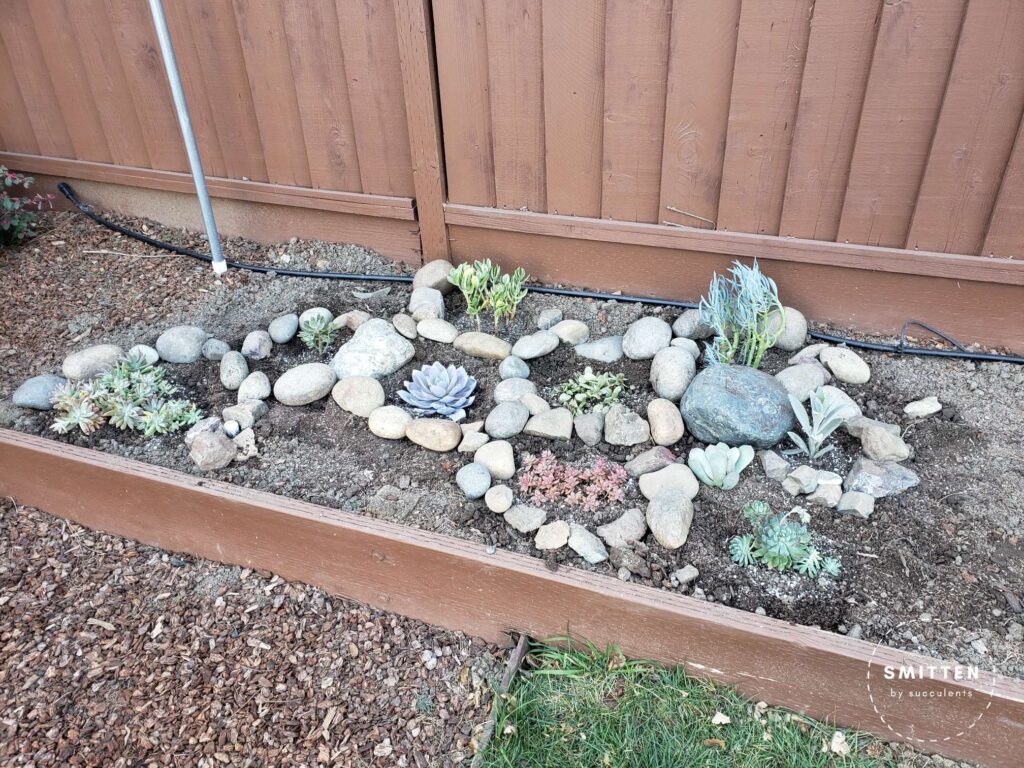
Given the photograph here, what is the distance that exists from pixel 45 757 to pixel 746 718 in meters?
1.73

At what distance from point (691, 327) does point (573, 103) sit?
912mm

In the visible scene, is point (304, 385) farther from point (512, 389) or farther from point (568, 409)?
point (568, 409)

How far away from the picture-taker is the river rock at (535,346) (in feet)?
8.88

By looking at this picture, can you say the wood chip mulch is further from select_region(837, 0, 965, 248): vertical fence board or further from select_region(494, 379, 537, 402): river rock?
select_region(837, 0, 965, 248): vertical fence board

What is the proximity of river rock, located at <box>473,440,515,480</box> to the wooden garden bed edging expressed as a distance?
1.05 feet

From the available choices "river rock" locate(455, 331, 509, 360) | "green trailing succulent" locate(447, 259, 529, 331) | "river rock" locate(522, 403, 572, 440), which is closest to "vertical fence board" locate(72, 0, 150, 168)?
"green trailing succulent" locate(447, 259, 529, 331)

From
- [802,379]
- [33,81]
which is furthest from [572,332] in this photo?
[33,81]

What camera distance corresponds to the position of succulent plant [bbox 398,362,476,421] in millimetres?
2479

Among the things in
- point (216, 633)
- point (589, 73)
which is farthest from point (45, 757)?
point (589, 73)

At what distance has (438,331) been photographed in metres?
2.84

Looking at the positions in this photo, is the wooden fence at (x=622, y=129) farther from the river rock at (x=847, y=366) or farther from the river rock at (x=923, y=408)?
the river rock at (x=923, y=408)

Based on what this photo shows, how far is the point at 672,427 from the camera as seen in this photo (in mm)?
2328

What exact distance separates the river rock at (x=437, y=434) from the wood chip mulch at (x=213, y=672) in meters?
0.53

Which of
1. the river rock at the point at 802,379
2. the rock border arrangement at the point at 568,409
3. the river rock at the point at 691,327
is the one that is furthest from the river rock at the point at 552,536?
the river rock at the point at 691,327
